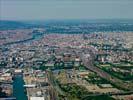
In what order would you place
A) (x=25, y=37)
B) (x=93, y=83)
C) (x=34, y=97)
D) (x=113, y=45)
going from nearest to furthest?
1. (x=34, y=97)
2. (x=93, y=83)
3. (x=113, y=45)
4. (x=25, y=37)

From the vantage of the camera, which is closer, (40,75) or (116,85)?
(116,85)

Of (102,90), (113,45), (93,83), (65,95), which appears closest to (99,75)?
(93,83)

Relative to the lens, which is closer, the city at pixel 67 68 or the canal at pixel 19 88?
the canal at pixel 19 88

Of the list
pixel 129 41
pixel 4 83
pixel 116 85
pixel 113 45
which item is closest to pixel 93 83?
pixel 116 85

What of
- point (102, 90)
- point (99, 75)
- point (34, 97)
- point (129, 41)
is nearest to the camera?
point (34, 97)

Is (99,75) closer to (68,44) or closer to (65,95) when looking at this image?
(65,95)

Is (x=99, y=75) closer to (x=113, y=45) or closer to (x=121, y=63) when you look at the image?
(x=121, y=63)

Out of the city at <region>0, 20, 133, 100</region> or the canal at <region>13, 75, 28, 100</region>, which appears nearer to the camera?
the canal at <region>13, 75, 28, 100</region>

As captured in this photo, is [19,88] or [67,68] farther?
[67,68]
